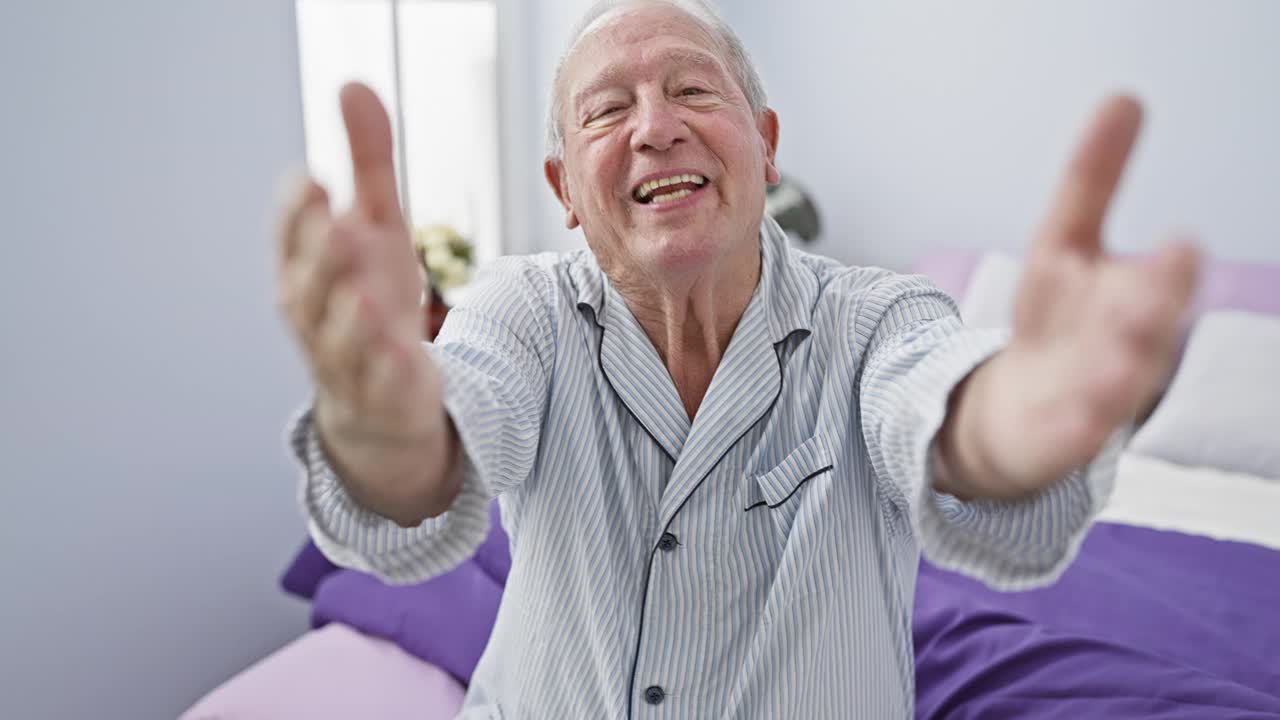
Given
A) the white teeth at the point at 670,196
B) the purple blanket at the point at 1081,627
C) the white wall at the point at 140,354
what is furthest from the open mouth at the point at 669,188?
the white wall at the point at 140,354

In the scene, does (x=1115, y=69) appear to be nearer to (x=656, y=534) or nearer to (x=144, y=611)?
(x=656, y=534)

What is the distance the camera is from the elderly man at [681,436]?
0.64 metres

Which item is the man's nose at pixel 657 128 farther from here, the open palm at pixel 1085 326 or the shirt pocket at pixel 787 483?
the open palm at pixel 1085 326

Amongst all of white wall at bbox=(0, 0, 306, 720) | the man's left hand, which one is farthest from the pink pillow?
the man's left hand

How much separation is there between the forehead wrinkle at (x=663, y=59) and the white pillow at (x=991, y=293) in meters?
1.92

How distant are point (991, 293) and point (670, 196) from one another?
6.80 ft

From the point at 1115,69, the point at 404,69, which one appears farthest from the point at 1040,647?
the point at 404,69

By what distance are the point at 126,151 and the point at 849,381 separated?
1.51m

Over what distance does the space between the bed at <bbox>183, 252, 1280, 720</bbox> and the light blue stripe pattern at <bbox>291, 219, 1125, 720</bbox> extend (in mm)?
339

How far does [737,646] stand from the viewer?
87cm

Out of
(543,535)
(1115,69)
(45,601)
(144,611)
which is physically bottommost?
(144,611)

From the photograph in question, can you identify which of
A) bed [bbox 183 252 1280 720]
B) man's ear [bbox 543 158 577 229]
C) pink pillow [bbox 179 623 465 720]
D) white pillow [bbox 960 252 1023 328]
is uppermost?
man's ear [bbox 543 158 577 229]

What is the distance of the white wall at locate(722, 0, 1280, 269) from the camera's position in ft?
8.32

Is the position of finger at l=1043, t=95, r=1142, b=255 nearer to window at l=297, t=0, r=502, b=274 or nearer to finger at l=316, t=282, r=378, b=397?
finger at l=316, t=282, r=378, b=397
